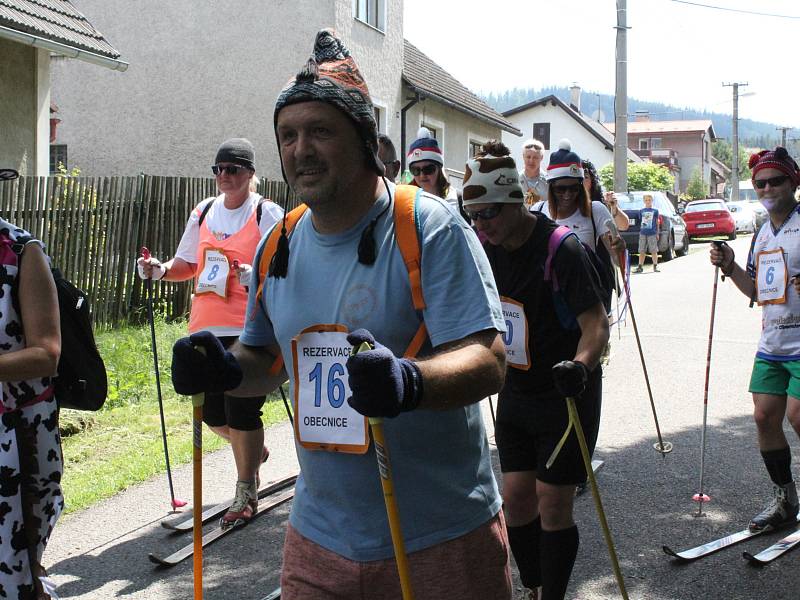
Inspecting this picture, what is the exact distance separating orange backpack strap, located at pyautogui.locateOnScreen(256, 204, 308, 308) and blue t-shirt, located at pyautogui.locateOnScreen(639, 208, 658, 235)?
19.9 m

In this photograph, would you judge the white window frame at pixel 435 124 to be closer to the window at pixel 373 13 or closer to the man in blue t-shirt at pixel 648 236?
the window at pixel 373 13

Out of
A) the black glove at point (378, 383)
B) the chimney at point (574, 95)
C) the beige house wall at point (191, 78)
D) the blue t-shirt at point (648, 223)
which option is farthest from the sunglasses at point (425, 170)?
the chimney at point (574, 95)

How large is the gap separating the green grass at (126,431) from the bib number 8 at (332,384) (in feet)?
12.5

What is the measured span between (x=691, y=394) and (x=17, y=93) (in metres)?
7.98

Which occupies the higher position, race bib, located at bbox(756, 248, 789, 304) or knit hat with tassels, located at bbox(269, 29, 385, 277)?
knit hat with tassels, located at bbox(269, 29, 385, 277)

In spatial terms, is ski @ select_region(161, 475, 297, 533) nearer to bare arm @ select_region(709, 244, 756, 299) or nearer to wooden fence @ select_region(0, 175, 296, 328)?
bare arm @ select_region(709, 244, 756, 299)

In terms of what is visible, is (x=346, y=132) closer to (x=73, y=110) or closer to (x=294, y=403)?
(x=294, y=403)

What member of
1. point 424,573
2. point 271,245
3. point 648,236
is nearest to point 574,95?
point 648,236

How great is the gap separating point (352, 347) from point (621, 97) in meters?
19.3

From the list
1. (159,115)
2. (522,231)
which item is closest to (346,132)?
(522,231)

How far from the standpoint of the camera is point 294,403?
100.0 inches

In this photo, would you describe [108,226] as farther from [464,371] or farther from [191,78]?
[191,78]

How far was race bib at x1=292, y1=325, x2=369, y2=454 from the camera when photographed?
7.81 feet

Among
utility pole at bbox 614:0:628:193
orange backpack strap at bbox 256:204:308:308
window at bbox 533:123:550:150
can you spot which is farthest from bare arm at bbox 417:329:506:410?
window at bbox 533:123:550:150
